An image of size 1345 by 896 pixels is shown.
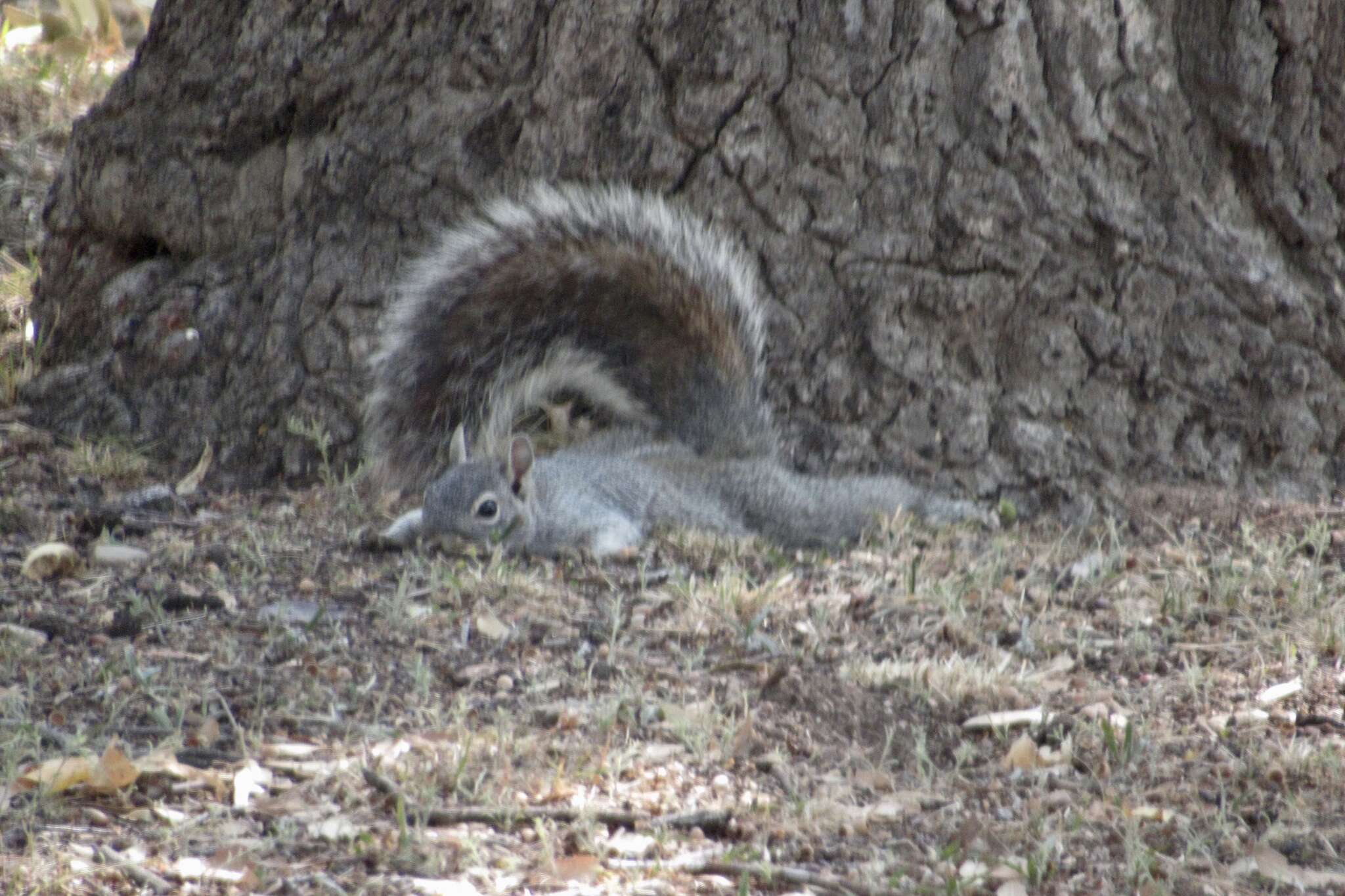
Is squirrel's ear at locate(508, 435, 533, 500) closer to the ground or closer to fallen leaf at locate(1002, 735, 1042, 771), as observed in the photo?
the ground

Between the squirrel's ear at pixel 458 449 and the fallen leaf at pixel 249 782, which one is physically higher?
the squirrel's ear at pixel 458 449

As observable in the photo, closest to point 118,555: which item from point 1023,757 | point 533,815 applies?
point 533,815

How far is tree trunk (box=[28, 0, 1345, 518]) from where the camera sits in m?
3.83

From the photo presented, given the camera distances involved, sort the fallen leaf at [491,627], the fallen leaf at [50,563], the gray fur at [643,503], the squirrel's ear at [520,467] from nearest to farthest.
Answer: the fallen leaf at [491,627] < the fallen leaf at [50,563] < the gray fur at [643,503] < the squirrel's ear at [520,467]

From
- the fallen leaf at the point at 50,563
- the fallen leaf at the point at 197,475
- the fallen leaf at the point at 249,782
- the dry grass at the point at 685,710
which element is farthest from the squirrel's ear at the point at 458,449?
the fallen leaf at the point at 249,782

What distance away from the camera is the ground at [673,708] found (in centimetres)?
214


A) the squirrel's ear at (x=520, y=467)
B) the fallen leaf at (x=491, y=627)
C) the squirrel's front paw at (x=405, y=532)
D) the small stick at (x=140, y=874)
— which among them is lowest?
the small stick at (x=140, y=874)

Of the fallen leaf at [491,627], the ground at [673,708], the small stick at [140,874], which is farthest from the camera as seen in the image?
the fallen leaf at [491,627]

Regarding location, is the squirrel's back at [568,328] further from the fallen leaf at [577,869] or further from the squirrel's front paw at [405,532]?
the fallen leaf at [577,869]

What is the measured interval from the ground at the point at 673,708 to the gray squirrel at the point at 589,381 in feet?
0.58

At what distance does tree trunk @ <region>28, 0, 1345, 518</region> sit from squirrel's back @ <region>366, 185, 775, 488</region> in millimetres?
104

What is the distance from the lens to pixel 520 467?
4031 mm

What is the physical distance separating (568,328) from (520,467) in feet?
1.50

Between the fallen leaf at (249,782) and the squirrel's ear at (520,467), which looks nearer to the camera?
the fallen leaf at (249,782)
